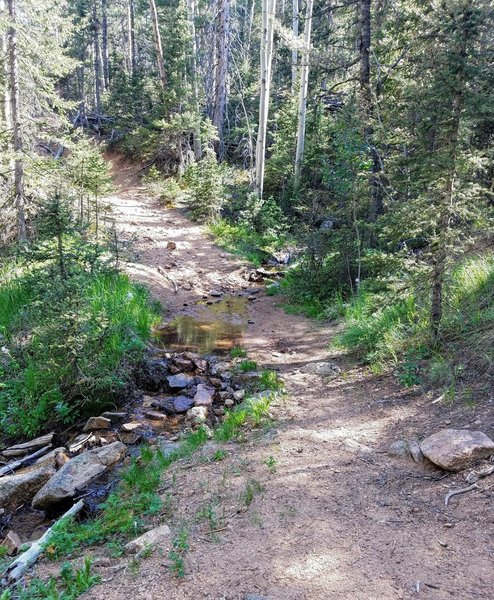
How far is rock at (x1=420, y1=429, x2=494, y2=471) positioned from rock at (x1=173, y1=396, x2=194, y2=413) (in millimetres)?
3297

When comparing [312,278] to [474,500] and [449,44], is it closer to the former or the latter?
[449,44]

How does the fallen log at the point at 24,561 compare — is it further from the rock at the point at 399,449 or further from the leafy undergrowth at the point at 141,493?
the rock at the point at 399,449

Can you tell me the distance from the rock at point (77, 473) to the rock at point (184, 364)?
2352 millimetres

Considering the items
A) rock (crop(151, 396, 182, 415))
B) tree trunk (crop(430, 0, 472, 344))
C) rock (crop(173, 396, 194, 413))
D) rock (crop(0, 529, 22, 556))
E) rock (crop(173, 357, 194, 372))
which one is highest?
tree trunk (crop(430, 0, 472, 344))

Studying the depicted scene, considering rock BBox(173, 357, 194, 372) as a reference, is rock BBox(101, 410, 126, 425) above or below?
below

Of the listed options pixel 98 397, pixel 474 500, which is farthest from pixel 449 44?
pixel 98 397

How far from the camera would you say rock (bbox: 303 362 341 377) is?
22.1ft

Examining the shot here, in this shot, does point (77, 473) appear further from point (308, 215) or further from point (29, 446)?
point (308, 215)

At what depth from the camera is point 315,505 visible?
3725mm

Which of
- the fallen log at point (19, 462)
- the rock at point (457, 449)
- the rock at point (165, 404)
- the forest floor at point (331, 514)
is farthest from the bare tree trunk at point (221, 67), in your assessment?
the rock at point (457, 449)

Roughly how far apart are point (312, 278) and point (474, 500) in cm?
771

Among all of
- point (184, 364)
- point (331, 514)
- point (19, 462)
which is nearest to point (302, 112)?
point (184, 364)

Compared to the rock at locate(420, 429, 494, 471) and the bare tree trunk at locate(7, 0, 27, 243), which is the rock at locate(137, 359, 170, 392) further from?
the bare tree trunk at locate(7, 0, 27, 243)

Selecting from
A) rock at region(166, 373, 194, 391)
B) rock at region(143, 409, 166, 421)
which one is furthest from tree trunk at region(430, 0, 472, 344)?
rock at region(143, 409, 166, 421)
